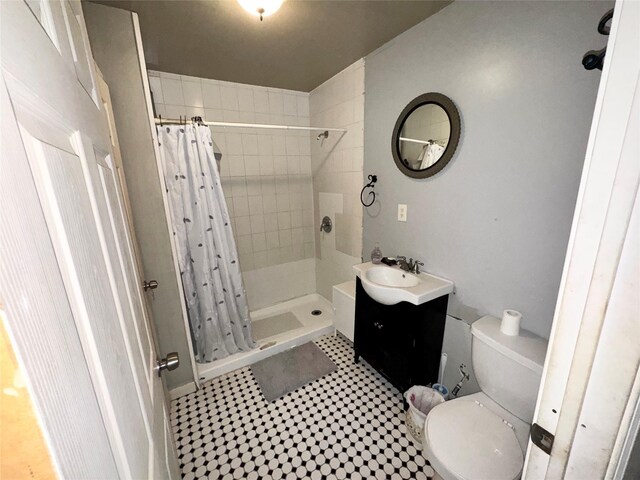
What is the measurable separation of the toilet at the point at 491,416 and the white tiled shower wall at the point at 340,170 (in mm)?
1246

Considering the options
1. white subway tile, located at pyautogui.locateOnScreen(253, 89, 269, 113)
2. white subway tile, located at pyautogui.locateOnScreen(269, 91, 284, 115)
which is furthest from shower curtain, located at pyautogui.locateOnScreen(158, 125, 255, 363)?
white subway tile, located at pyautogui.locateOnScreen(269, 91, 284, 115)

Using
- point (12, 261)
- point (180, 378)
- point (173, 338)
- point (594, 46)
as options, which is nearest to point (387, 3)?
point (594, 46)

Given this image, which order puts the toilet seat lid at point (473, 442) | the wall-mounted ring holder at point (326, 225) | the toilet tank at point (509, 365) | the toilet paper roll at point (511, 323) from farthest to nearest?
the wall-mounted ring holder at point (326, 225), the toilet paper roll at point (511, 323), the toilet tank at point (509, 365), the toilet seat lid at point (473, 442)

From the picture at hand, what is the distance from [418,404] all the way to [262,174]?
2.30 m

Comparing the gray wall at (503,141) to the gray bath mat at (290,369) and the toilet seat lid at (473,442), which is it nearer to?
the toilet seat lid at (473,442)

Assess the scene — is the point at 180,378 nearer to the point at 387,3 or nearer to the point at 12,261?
the point at 12,261

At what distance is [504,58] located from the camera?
118 cm

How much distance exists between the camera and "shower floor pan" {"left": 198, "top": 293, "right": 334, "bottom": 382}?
6.61 feet

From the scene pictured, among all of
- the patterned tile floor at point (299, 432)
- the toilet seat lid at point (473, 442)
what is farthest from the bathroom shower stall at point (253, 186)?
the toilet seat lid at point (473, 442)

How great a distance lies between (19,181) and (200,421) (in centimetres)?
191

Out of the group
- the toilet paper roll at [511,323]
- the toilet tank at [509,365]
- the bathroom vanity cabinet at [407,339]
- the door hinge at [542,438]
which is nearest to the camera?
the door hinge at [542,438]

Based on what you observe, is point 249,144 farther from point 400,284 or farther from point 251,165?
point 400,284

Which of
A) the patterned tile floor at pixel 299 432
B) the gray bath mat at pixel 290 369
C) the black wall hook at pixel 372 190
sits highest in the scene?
the black wall hook at pixel 372 190

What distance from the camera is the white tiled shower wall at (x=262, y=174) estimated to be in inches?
86.4
